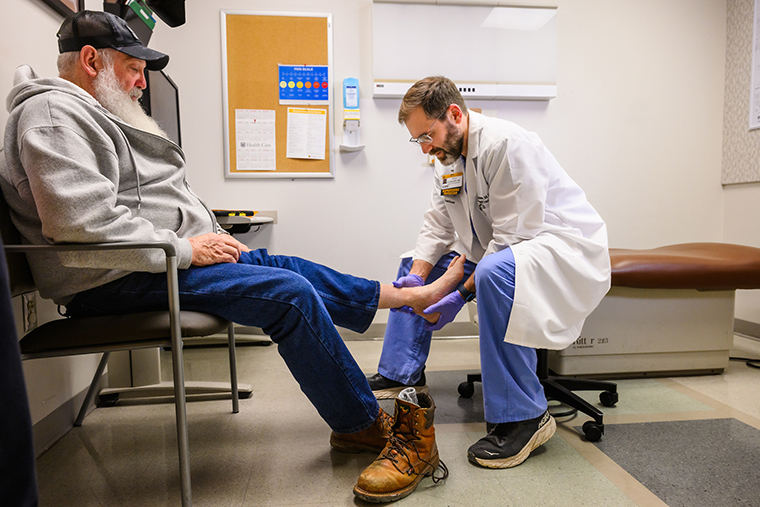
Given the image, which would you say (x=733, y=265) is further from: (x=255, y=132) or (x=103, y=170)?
(x=255, y=132)

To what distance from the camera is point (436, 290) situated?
4.98 feet

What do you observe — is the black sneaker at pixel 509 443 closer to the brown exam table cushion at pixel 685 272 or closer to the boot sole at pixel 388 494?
the boot sole at pixel 388 494

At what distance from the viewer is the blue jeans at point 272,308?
117cm

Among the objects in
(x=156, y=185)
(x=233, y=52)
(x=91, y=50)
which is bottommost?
(x=156, y=185)

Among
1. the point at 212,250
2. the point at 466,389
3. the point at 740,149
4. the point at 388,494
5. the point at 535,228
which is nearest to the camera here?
the point at 388,494

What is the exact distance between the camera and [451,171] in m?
1.69

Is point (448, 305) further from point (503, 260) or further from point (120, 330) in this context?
point (120, 330)

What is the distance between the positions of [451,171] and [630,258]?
2.98ft

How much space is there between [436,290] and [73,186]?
3.39ft

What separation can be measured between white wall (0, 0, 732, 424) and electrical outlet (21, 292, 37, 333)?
1444mm

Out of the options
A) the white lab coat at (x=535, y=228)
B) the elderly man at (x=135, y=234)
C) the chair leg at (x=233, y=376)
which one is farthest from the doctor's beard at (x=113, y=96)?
the white lab coat at (x=535, y=228)

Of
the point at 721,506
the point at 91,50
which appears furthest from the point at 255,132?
the point at 721,506

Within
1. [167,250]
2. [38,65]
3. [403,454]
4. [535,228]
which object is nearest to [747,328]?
[535,228]

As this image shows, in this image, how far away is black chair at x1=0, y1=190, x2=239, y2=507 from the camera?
1002mm
